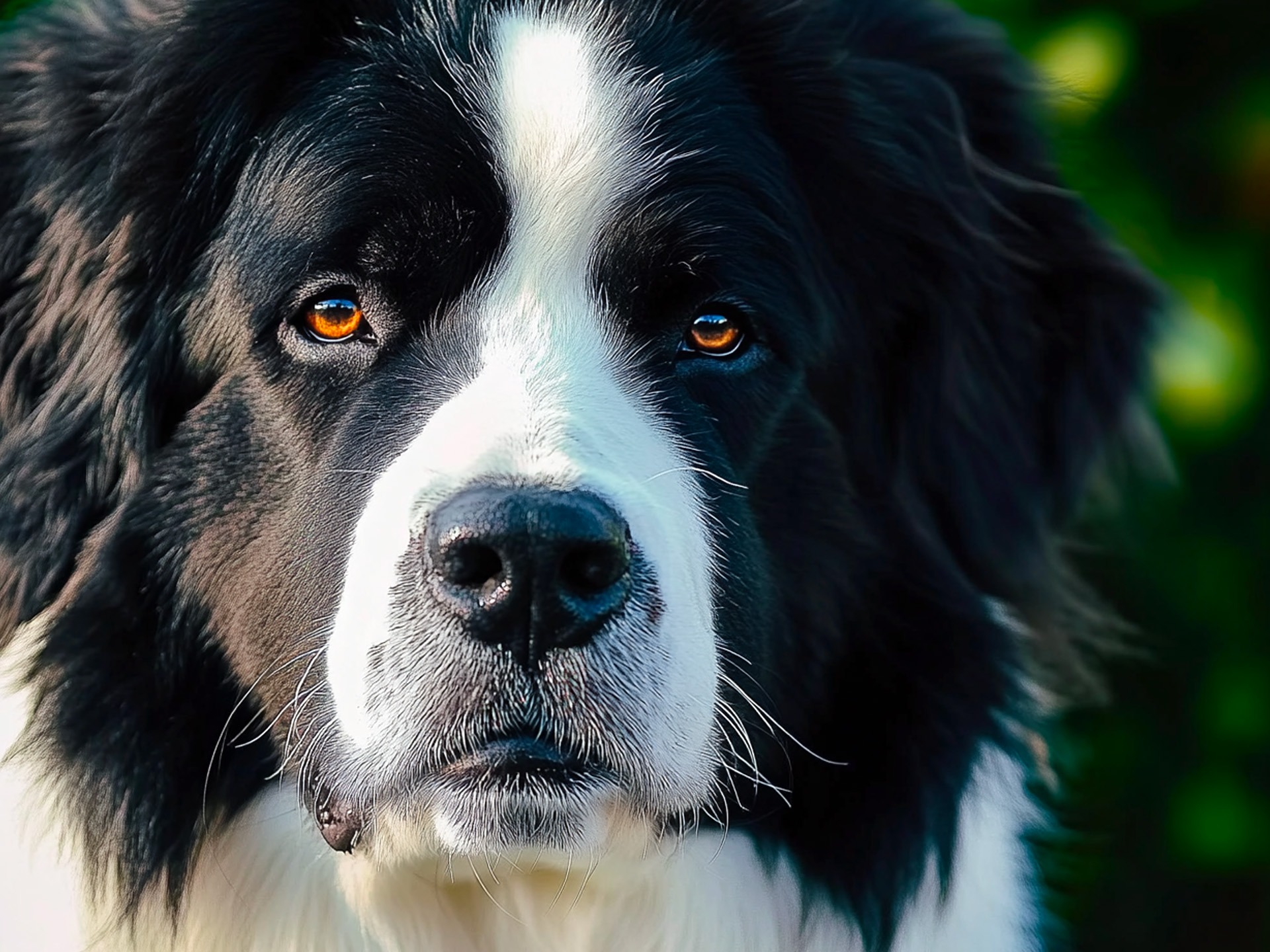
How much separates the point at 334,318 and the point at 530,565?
0.58 metres

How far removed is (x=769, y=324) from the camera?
2438mm

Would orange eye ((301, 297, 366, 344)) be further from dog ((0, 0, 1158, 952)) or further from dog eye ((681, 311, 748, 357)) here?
dog eye ((681, 311, 748, 357))

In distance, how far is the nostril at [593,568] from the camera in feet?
6.53

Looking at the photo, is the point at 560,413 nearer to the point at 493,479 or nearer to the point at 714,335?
the point at 493,479

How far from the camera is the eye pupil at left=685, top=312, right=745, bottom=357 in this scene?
2422 mm

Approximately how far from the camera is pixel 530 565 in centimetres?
197

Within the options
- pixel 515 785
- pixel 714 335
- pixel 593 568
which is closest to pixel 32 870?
pixel 515 785

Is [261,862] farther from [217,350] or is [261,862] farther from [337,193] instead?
[337,193]

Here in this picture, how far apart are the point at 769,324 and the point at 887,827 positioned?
82 centimetres

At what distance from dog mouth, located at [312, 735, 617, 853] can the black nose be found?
142mm

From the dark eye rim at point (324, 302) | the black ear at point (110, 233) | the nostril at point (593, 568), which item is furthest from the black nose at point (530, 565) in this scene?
the black ear at point (110, 233)

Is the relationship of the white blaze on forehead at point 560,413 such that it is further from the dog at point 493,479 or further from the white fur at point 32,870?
the white fur at point 32,870

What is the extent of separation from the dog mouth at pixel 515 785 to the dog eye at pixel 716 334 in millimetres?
663

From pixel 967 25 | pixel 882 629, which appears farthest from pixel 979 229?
pixel 882 629
